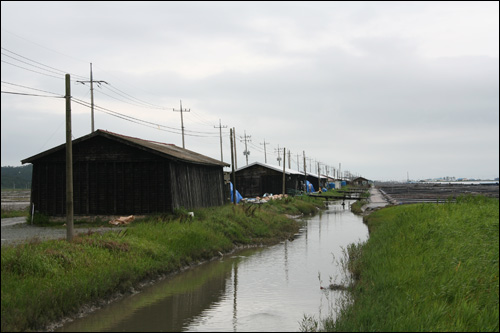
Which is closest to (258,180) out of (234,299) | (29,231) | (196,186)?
(196,186)

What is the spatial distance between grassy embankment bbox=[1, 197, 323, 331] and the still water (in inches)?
19.9

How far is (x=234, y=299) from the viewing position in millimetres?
12555

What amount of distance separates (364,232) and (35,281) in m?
22.1

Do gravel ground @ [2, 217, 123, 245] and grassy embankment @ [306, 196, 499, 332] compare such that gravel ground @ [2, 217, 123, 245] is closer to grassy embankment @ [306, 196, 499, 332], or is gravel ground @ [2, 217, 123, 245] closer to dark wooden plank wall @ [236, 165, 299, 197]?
grassy embankment @ [306, 196, 499, 332]

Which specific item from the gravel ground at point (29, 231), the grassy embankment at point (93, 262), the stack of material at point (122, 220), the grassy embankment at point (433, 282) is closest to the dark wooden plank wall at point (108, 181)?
the stack of material at point (122, 220)

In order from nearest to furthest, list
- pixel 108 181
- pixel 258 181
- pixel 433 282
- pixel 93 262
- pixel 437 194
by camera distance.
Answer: pixel 433 282
pixel 93 262
pixel 108 181
pixel 258 181
pixel 437 194

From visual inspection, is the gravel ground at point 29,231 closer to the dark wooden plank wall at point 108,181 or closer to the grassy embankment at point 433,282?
the dark wooden plank wall at point 108,181

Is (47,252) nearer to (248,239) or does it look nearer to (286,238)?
(248,239)

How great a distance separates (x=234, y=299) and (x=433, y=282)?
5381 mm

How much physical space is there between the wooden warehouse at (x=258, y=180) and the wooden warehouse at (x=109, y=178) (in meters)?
31.0

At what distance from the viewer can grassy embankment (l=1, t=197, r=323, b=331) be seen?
31.2 feet

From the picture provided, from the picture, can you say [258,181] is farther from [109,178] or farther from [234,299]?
[234,299]

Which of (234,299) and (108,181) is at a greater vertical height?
(108,181)

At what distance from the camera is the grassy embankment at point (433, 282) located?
25.4ft
